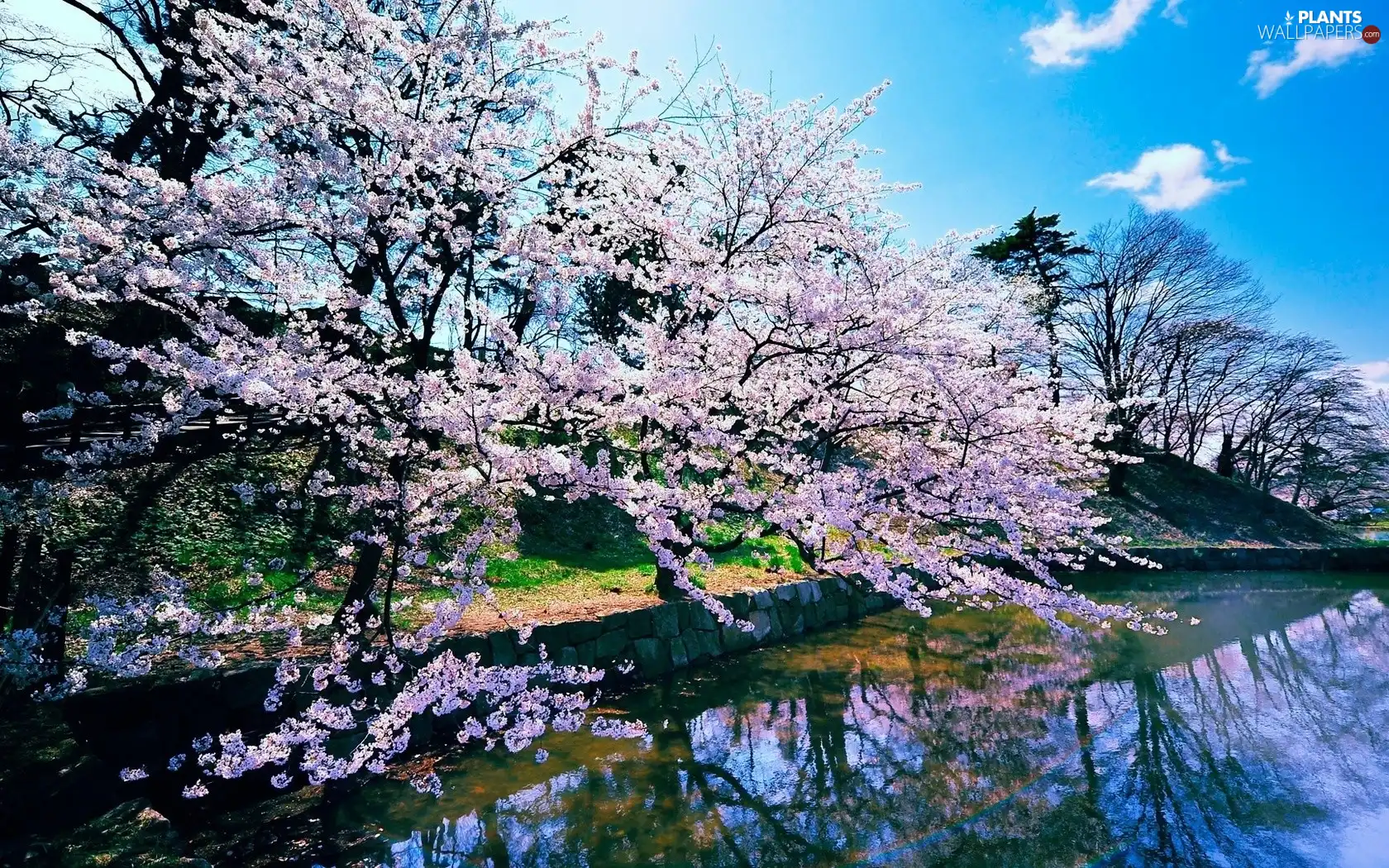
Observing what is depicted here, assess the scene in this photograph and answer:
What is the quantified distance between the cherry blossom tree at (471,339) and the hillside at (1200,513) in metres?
15.4

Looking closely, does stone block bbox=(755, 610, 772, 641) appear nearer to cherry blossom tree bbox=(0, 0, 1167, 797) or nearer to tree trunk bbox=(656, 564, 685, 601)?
tree trunk bbox=(656, 564, 685, 601)

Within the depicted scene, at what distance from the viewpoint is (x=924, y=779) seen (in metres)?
5.17

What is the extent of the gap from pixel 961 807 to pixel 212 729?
18.3 ft

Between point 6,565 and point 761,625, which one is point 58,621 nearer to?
point 6,565

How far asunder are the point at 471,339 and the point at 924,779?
5475 mm

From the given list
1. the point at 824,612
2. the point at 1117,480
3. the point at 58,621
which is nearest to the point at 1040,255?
the point at 1117,480

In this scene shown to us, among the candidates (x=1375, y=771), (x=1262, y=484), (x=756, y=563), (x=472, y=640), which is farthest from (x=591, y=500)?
(x=1262, y=484)

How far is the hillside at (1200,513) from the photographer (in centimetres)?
1962

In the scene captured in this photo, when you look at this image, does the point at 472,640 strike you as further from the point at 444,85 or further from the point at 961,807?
the point at 444,85

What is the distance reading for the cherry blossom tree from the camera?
4.82m

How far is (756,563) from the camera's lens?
11102 millimetres

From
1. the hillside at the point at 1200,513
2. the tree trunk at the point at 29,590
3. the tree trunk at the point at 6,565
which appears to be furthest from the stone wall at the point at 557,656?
the hillside at the point at 1200,513

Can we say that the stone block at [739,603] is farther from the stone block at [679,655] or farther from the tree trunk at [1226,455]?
the tree trunk at [1226,455]

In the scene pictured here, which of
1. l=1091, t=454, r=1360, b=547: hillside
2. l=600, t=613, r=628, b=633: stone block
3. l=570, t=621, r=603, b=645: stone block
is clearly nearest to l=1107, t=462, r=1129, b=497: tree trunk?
l=1091, t=454, r=1360, b=547: hillside
